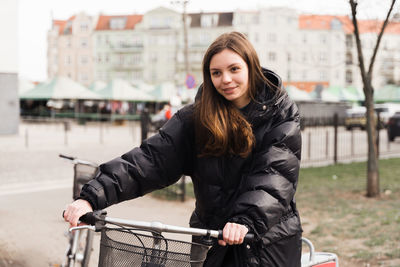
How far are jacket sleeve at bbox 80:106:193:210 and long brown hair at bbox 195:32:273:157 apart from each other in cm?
9

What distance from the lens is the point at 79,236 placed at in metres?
3.94

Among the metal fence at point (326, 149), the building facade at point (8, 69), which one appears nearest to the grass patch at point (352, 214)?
the metal fence at point (326, 149)

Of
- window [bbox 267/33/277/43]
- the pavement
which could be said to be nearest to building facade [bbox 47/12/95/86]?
window [bbox 267/33/277/43]

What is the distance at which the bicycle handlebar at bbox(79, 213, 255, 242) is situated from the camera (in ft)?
6.26

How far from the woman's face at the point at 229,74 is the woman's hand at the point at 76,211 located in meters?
0.78

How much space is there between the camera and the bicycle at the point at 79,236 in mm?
3922

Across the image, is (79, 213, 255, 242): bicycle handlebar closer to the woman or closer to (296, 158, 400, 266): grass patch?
the woman

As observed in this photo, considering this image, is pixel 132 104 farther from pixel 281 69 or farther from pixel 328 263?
pixel 328 263

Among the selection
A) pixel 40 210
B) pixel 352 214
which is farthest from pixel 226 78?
pixel 40 210

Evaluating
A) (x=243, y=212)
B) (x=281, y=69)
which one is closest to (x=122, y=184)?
(x=243, y=212)

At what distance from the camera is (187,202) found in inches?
350

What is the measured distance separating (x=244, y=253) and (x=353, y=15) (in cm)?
715

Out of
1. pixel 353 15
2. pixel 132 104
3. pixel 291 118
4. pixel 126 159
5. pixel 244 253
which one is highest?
pixel 353 15

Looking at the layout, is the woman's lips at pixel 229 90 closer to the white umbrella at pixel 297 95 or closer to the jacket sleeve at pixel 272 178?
the jacket sleeve at pixel 272 178
